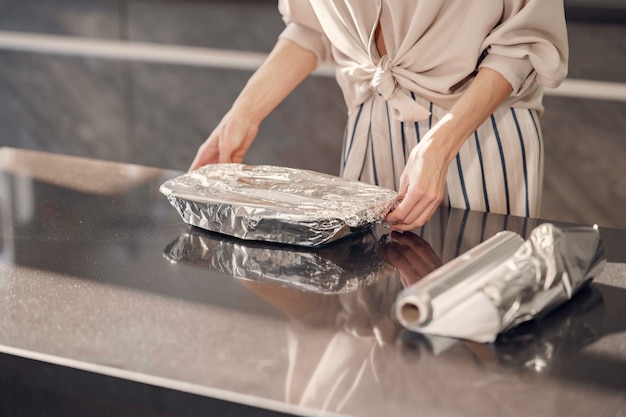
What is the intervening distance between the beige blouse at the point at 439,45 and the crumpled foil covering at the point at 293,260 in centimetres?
37

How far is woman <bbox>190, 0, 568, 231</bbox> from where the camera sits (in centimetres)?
125

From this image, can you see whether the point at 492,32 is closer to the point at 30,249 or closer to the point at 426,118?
the point at 426,118

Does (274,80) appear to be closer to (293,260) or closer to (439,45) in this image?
(439,45)

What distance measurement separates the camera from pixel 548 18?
1.26 m

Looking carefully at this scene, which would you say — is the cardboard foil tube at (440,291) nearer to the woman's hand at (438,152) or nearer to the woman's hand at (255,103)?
the woman's hand at (438,152)

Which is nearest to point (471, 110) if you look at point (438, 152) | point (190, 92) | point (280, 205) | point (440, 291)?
point (438, 152)

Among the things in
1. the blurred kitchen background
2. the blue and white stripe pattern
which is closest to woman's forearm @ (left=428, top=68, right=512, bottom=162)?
the blue and white stripe pattern

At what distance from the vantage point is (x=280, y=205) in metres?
1.05

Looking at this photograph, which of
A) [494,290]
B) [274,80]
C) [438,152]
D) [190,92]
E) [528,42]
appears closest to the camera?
[494,290]

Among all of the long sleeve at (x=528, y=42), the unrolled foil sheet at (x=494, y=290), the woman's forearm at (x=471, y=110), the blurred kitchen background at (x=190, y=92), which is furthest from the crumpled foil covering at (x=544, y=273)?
the blurred kitchen background at (x=190, y=92)

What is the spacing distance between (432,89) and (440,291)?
0.64 metres

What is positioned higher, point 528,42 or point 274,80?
point 528,42

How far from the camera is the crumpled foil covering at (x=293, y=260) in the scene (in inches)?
37.8

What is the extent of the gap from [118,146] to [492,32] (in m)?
2.24
